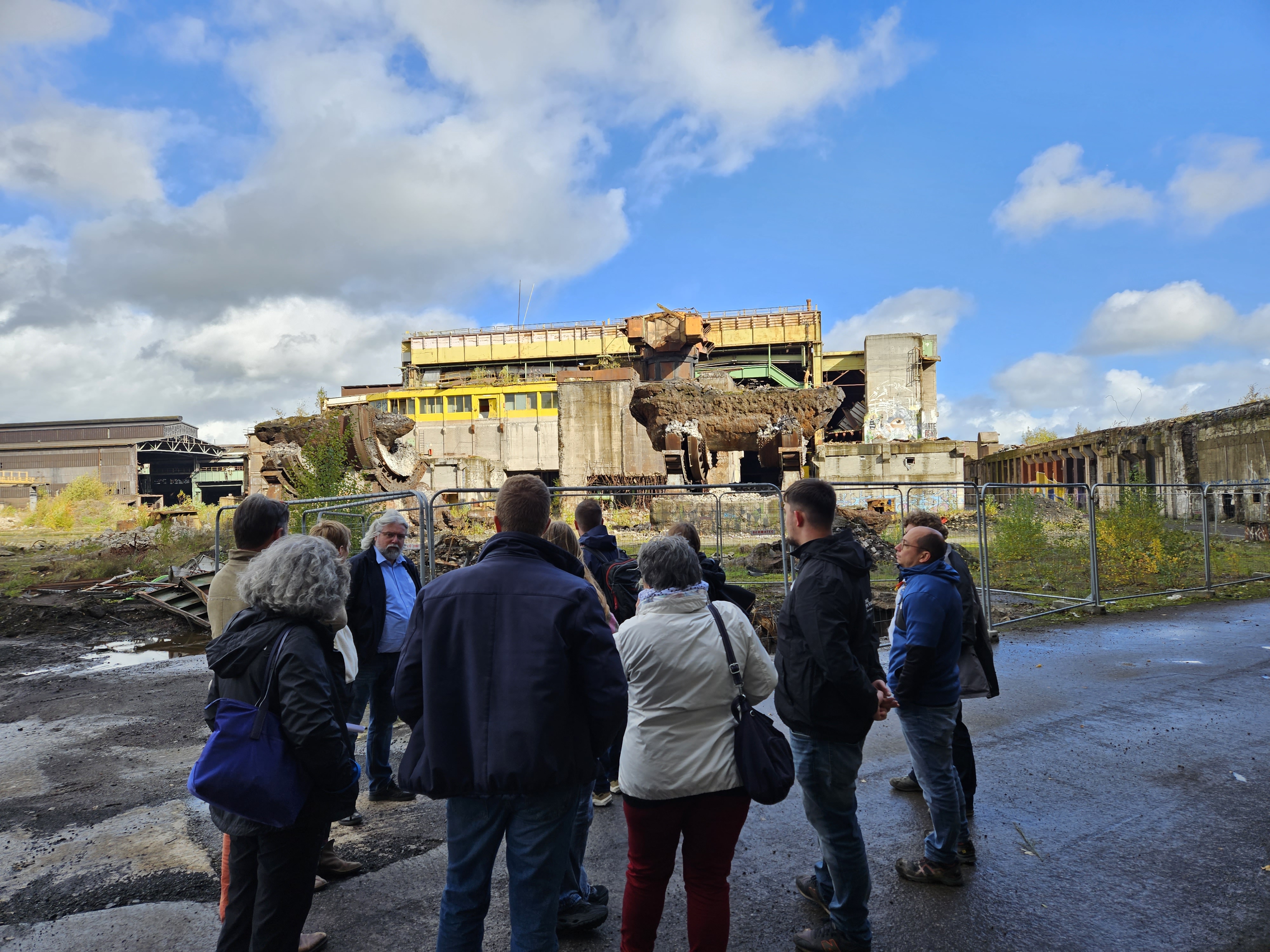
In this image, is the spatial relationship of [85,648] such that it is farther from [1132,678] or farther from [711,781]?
[1132,678]

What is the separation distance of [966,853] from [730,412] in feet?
62.2

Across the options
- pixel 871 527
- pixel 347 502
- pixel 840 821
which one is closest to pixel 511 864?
pixel 840 821

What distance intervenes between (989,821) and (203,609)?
12234 mm

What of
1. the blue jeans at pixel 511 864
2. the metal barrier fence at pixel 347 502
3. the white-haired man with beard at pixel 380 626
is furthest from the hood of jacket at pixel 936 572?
the metal barrier fence at pixel 347 502

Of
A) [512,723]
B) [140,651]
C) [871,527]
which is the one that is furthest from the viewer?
[871,527]

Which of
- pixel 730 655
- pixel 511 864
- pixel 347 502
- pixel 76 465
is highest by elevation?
pixel 76 465

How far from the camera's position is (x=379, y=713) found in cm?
504

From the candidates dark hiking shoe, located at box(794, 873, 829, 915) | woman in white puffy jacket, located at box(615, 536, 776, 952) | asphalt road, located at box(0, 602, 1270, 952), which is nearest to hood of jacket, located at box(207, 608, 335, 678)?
woman in white puffy jacket, located at box(615, 536, 776, 952)

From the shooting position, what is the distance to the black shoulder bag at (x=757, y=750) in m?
2.70

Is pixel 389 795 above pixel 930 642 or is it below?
below

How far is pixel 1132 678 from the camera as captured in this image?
7605mm

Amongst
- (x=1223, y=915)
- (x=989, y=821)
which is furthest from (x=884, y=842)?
(x=1223, y=915)

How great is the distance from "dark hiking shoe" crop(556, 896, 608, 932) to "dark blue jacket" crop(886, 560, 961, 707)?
1.76 meters

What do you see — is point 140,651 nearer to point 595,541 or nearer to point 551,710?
point 595,541
